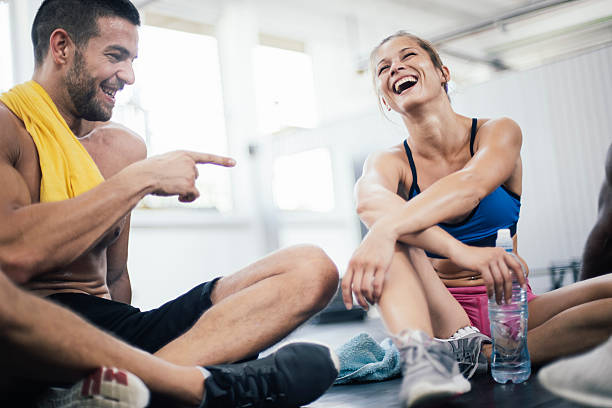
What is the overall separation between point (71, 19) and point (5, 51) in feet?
7.91

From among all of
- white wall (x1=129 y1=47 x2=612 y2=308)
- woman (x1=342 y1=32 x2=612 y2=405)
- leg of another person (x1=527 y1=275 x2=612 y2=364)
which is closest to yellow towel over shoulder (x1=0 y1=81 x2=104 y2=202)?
woman (x1=342 y1=32 x2=612 y2=405)

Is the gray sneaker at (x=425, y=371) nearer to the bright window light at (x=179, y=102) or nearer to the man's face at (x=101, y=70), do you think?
the man's face at (x=101, y=70)

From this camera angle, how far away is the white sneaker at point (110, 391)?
832 millimetres

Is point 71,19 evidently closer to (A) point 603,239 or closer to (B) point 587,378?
(B) point 587,378

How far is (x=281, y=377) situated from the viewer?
1.04 m

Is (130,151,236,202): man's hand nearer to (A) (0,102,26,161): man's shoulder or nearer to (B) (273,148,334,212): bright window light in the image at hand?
(A) (0,102,26,161): man's shoulder

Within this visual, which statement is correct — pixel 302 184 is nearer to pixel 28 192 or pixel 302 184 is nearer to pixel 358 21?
pixel 358 21

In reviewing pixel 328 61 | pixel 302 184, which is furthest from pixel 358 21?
pixel 302 184

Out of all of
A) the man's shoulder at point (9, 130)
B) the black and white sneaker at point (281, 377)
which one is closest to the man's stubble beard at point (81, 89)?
the man's shoulder at point (9, 130)

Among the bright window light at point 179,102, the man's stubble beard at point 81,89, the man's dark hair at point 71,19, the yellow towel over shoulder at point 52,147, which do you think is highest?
the bright window light at point 179,102

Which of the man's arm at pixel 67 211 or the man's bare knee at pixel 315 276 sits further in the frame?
the man's bare knee at pixel 315 276

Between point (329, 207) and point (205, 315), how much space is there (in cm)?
349

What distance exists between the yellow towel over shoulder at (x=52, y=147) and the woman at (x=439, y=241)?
1.98 ft

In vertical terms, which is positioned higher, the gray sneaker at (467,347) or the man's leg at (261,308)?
the man's leg at (261,308)
